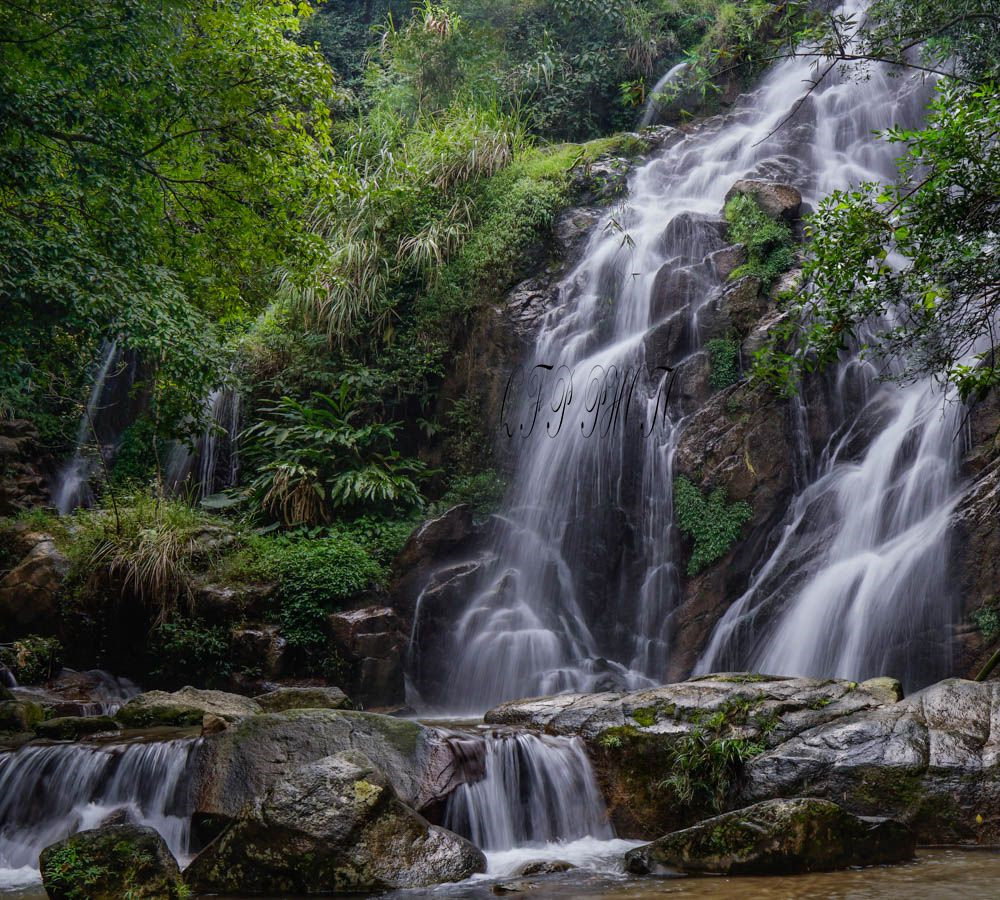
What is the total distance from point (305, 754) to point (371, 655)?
4500 millimetres

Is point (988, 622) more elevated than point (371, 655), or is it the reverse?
point (988, 622)

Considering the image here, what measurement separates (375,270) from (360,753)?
10933 mm

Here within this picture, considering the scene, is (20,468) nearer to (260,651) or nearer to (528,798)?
(260,651)

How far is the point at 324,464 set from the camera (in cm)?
1377

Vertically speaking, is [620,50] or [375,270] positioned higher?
[620,50]

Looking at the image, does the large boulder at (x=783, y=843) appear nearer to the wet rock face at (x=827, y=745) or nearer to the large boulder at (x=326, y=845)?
the wet rock face at (x=827, y=745)

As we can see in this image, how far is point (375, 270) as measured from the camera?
50.9 feet

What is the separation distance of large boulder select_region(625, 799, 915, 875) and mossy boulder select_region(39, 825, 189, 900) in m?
2.76

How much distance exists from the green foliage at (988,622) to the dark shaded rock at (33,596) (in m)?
10.4

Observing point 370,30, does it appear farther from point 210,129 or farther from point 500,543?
point 500,543

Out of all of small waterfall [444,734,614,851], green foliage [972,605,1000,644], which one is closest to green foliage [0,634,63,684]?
small waterfall [444,734,614,851]

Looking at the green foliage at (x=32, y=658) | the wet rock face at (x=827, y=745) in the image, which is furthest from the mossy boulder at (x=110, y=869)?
the green foliage at (x=32, y=658)

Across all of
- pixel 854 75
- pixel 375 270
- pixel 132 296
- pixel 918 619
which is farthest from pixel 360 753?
pixel 854 75

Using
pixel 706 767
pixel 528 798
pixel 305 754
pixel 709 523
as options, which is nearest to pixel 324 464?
pixel 709 523
